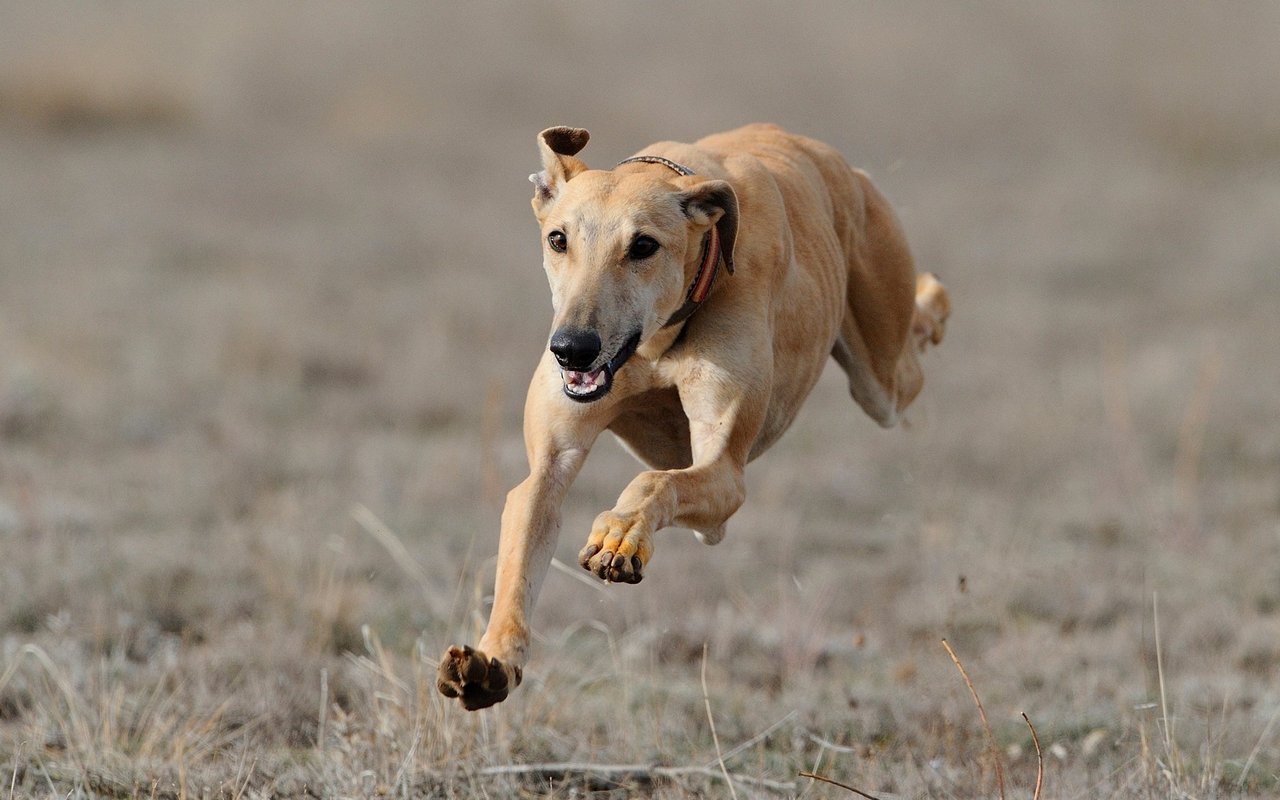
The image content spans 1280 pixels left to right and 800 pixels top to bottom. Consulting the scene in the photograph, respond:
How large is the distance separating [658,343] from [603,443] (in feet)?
34.2

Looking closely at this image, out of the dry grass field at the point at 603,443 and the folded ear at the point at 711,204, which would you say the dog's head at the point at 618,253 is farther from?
the dry grass field at the point at 603,443

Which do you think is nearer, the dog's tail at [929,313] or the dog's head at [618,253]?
the dog's head at [618,253]

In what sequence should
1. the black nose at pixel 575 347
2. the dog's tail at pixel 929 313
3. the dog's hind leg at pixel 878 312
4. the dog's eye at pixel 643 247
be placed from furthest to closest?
the dog's tail at pixel 929 313 → the dog's hind leg at pixel 878 312 → the dog's eye at pixel 643 247 → the black nose at pixel 575 347

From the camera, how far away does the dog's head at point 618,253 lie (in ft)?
13.7

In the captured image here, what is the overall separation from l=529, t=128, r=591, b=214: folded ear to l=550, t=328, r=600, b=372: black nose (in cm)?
67

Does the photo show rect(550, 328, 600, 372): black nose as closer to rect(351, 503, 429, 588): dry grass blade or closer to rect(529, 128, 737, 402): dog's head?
rect(529, 128, 737, 402): dog's head

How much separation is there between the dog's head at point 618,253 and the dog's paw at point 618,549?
413mm

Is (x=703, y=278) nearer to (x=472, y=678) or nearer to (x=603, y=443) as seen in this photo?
(x=472, y=678)

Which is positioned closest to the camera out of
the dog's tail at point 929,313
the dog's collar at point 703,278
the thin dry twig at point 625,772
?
the dog's collar at point 703,278

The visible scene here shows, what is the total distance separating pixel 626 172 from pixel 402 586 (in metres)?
5.53

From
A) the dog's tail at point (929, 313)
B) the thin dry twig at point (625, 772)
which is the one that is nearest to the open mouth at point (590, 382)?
the thin dry twig at point (625, 772)

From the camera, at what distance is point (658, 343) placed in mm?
4672

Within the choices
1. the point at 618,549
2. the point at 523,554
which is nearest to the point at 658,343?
the point at 523,554

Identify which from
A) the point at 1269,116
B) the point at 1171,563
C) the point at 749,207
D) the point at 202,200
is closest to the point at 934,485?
the point at 1171,563
